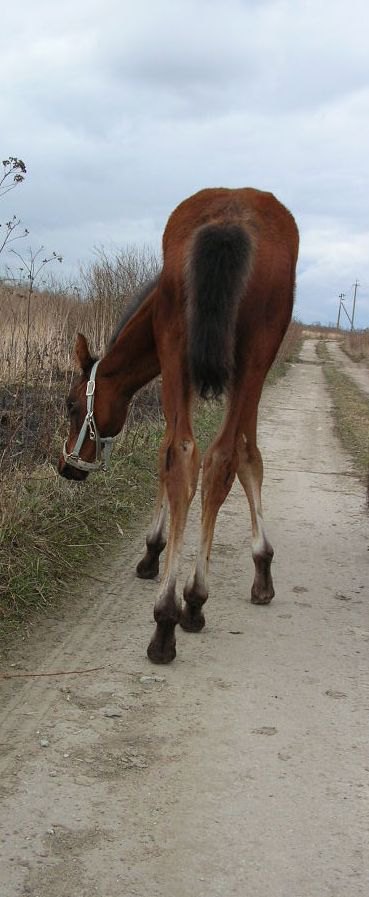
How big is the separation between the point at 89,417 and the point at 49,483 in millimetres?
1349

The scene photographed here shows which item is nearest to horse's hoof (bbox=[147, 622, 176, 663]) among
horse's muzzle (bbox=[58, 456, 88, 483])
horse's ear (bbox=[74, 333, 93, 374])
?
horse's muzzle (bbox=[58, 456, 88, 483])

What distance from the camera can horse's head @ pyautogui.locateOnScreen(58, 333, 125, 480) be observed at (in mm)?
4727

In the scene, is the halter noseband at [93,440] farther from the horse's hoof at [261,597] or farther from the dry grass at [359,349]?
the dry grass at [359,349]

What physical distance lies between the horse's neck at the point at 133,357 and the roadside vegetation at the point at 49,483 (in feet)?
1.82

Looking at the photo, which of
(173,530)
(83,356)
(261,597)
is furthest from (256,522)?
(83,356)

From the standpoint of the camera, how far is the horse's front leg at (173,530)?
367 centimetres

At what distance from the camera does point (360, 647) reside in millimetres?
4121

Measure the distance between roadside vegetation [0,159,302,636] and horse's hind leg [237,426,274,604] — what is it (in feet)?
1.50

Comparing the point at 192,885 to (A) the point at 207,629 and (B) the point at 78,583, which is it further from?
(B) the point at 78,583

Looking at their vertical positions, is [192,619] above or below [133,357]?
below

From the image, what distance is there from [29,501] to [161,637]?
1921mm

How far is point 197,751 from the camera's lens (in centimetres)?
303

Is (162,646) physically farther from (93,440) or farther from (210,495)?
(93,440)

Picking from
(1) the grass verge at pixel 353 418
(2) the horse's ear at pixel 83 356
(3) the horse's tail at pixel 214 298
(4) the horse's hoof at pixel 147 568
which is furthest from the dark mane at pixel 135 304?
(1) the grass verge at pixel 353 418
